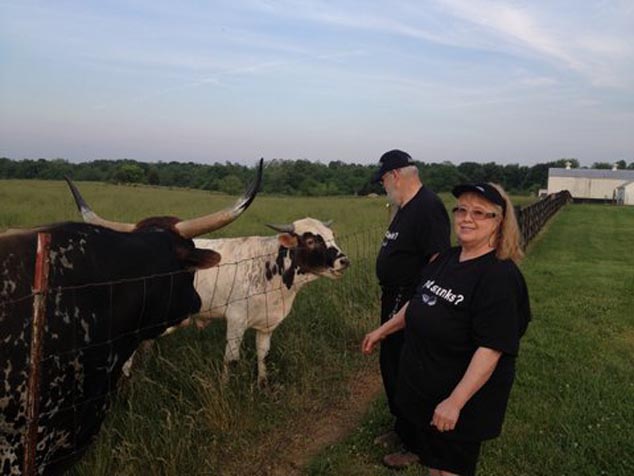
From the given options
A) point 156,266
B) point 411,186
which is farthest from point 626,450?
point 156,266

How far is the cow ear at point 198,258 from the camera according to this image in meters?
4.09

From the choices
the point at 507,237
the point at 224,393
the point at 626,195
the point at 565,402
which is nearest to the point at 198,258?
the point at 224,393

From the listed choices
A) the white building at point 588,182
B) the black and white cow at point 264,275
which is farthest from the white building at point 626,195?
A: the black and white cow at point 264,275

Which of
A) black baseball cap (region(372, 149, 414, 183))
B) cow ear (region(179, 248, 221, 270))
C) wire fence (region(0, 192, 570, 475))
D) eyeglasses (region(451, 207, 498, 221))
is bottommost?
wire fence (region(0, 192, 570, 475))

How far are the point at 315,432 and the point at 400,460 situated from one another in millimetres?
795

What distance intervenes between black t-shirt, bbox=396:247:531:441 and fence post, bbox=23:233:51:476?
173 cm

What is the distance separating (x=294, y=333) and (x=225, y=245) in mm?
1128

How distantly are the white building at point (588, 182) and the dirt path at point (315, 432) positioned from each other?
65524 millimetres

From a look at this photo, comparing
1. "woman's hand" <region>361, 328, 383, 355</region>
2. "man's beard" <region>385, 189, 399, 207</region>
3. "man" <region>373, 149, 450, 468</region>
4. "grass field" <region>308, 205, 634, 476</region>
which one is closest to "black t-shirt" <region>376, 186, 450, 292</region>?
"man" <region>373, 149, 450, 468</region>

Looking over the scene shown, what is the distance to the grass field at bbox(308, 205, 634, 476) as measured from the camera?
4.09 m

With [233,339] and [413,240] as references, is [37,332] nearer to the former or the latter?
[413,240]

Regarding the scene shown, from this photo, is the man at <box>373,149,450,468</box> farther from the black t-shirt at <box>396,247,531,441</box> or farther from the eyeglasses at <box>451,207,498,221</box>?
the eyeglasses at <box>451,207,498,221</box>

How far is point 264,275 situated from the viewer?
5.64m

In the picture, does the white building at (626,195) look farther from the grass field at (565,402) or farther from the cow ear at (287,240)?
the cow ear at (287,240)
